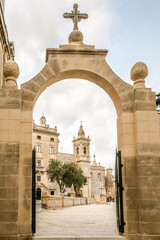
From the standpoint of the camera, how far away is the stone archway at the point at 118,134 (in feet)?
25.8

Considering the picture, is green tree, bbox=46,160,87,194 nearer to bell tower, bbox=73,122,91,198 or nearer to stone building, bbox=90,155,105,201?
bell tower, bbox=73,122,91,198

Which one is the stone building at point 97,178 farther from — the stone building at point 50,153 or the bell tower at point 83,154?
the bell tower at point 83,154

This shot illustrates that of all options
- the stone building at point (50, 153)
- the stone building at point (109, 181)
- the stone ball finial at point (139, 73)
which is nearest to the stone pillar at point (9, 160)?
the stone ball finial at point (139, 73)

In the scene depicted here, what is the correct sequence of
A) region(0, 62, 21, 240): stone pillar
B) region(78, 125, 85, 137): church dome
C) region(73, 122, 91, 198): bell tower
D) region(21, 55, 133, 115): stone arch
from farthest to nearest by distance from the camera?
region(78, 125, 85, 137): church dome, region(73, 122, 91, 198): bell tower, region(21, 55, 133, 115): stone arch, region(0, 62, 21, 240): stone pillar

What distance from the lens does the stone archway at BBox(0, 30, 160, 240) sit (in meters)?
7.86

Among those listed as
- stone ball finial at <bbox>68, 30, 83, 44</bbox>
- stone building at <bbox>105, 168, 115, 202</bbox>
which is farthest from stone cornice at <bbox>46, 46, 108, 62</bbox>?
stone building at <bbox>105, 168, 115, 202</bbox>

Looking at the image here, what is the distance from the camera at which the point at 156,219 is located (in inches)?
311

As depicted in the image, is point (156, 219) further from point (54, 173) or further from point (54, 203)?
point (54, 173)

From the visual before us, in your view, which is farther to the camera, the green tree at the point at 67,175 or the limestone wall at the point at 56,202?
the green tree at the point at 67,175

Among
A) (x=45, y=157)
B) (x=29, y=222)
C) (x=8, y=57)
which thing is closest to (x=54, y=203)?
(x=8, y=57)

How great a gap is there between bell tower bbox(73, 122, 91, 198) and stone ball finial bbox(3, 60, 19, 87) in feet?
202

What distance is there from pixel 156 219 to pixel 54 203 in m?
21.7

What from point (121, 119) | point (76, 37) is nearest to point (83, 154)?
point (76, 37)

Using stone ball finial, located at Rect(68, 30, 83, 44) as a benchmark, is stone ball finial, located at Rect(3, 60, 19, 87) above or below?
below
